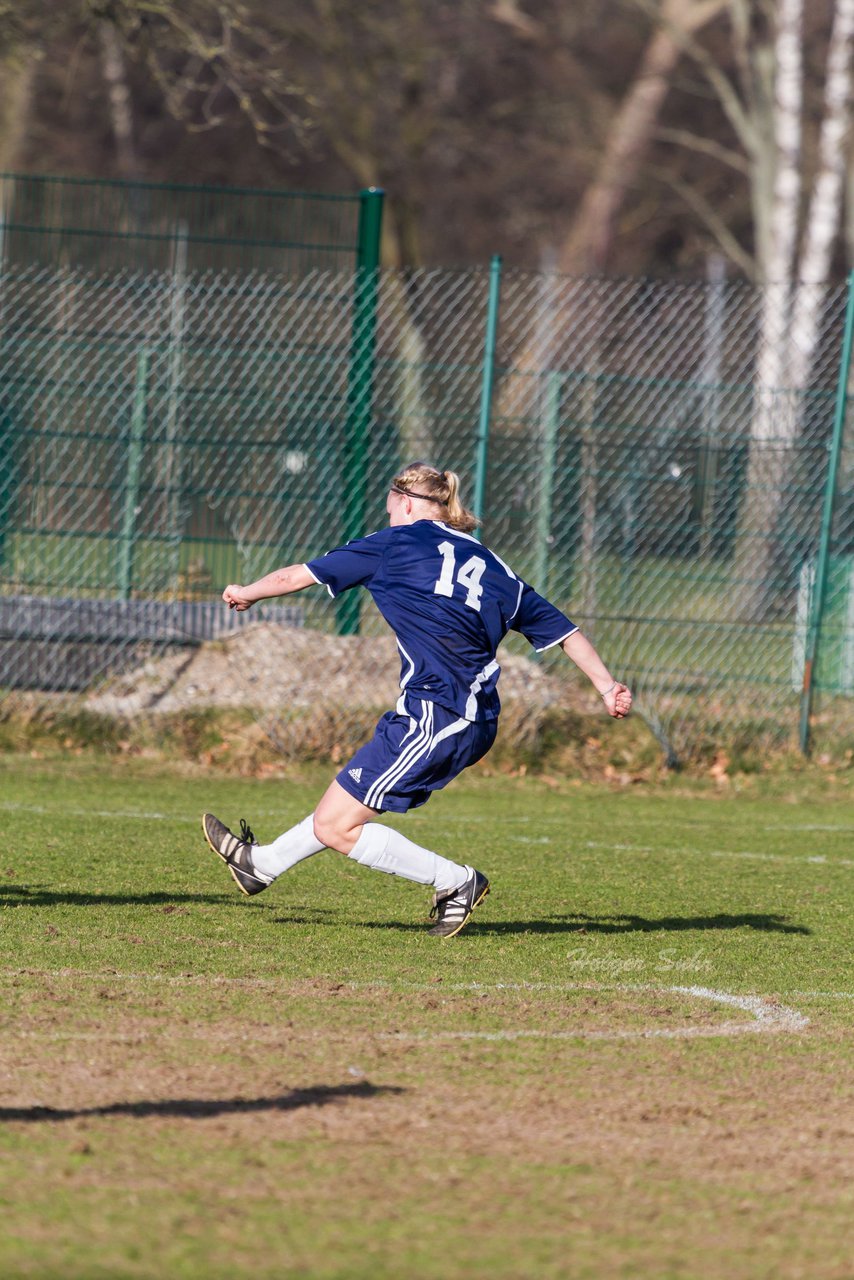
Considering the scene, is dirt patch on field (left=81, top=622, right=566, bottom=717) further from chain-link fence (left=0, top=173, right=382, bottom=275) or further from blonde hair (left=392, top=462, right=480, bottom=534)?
blonde hair (left=392, top=462, right=480, bottom=534)

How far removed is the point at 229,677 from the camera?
11.1m

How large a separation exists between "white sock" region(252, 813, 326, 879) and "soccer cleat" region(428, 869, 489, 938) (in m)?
0.50

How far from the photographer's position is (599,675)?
6496 mm

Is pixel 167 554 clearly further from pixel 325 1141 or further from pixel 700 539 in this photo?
pixel 325 1141

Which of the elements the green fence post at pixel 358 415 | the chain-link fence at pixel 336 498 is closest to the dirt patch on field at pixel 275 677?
the chain-link fence at pixel 336 498

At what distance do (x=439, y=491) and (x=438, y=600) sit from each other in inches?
17.1

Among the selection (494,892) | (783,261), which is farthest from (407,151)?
(494,892)

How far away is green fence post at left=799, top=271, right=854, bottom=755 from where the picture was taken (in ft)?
37.8

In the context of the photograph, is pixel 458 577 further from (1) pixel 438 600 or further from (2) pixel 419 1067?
(2) pixel 419 1067

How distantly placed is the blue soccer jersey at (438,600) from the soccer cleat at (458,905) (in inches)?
25.2

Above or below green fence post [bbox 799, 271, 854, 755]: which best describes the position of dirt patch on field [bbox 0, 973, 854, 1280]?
below

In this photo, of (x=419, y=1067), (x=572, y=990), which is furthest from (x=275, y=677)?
(x=419, y=1067)

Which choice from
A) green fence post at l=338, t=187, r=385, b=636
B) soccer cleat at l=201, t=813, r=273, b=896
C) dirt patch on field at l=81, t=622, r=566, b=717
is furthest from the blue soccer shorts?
green fence post at l=338, t=187, r=385, b=636

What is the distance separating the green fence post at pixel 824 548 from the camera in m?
11.5
